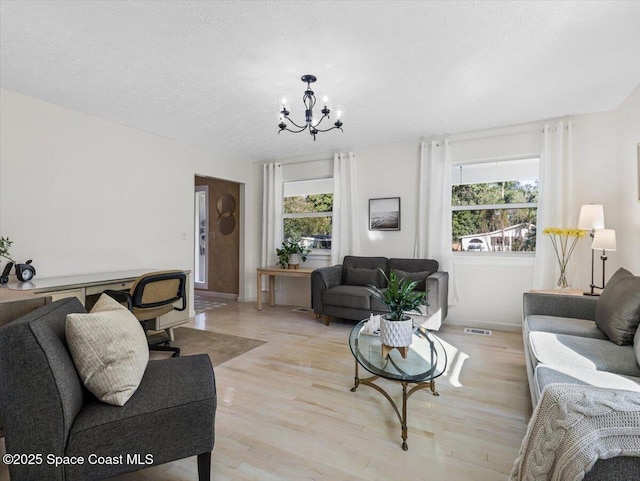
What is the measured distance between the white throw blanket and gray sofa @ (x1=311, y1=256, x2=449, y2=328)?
95.7 inches

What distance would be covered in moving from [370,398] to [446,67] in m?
2.60

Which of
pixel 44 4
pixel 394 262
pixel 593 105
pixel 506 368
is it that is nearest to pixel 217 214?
pixel 394 262

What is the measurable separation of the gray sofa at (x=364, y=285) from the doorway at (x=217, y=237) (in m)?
2.36

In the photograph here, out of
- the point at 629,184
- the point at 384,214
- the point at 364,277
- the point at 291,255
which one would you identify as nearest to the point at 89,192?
the point at 291,255

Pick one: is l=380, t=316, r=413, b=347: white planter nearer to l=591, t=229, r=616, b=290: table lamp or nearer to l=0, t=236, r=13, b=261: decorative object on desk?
l=591, t=229, r=616, b=290: table lamp

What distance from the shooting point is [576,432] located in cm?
107

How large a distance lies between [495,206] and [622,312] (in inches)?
93.1

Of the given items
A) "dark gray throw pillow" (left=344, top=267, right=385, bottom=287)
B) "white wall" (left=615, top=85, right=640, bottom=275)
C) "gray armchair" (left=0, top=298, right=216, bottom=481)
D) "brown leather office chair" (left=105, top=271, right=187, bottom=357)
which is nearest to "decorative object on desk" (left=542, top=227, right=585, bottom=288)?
"white wall" (left=615, top=85, right=640, bottom=275)

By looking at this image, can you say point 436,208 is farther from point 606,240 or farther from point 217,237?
point 217,237

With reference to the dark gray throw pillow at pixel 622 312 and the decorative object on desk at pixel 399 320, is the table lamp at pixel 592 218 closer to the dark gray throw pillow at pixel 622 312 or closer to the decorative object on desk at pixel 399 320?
the dark gray throw pillow at pixel 622 312

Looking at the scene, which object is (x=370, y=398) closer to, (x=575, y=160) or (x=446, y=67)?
(x=446, y=67)

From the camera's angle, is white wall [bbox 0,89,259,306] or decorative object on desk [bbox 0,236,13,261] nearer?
A: decorative object on desk [bbox 0,236,13,261]

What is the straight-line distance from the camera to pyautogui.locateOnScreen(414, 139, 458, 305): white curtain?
14.2 feet

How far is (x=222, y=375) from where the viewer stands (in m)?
2.77
